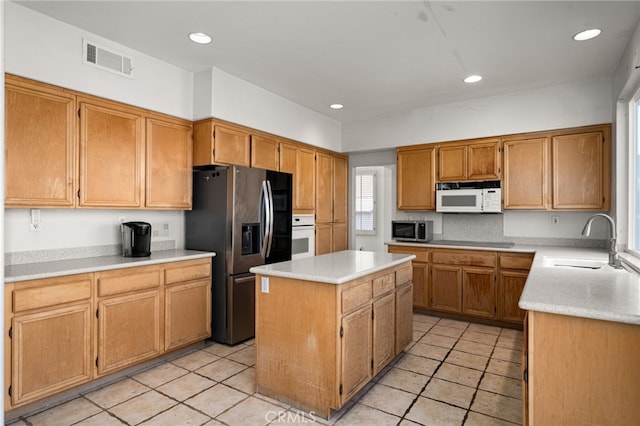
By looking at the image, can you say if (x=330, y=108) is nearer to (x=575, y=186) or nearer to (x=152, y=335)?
(x=575, y=186)

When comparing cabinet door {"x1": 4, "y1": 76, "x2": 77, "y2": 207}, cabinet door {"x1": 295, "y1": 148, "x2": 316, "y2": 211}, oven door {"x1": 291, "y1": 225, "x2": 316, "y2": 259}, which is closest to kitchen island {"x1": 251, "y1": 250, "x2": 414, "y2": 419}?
cabinet door {"x1": 4, "y1": 76, "x2": 77, "y2": 207}

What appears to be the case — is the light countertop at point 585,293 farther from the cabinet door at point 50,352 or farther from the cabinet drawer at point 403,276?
the cabinet door at point 50,352

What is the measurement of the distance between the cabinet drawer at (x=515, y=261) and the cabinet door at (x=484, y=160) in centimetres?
96

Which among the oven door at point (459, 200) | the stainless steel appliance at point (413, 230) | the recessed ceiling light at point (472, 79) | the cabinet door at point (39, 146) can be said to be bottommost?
the stainless steel appliance at point (413, 230)

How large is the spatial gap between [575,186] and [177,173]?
4.16m

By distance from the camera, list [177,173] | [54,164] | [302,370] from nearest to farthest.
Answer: [302,370], [54,164], [177,173]

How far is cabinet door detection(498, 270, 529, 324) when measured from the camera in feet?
13.0

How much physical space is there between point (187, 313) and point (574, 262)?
3391mm

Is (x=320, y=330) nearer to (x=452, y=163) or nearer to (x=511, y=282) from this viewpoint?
(x=511, y=282)

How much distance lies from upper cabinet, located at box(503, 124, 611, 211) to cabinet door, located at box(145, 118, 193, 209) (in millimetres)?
3590

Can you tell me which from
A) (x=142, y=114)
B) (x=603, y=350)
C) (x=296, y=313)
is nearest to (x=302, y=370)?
(x=296, y=313)

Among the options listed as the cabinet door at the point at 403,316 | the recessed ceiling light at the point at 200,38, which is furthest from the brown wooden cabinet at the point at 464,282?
the recessed ceiling light at the point at 200,38

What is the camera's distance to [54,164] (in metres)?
2.69

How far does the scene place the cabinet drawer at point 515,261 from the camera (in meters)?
3.91
